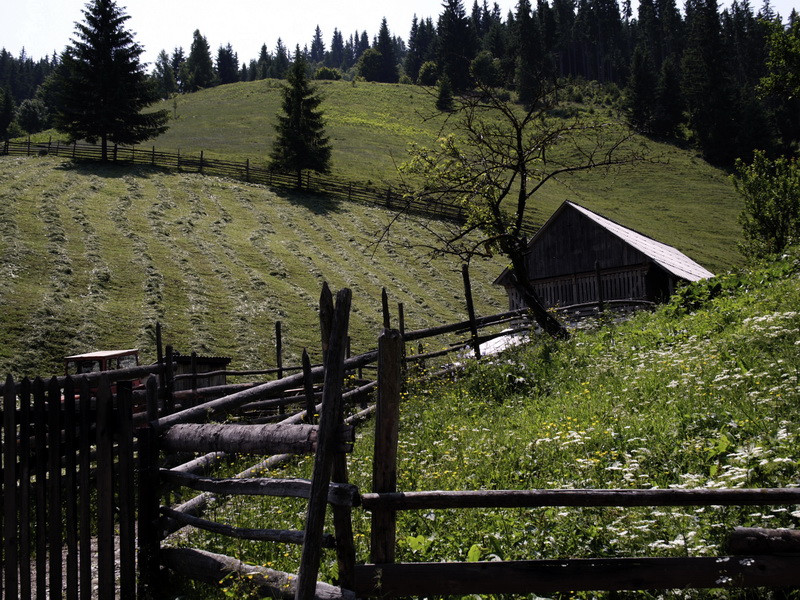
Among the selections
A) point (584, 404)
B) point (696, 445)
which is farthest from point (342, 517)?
point (584, 404)

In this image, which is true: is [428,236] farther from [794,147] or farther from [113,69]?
[794,147]

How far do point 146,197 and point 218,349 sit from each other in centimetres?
2144

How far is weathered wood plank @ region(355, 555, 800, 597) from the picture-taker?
13.8 feet

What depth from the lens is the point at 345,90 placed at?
355ft

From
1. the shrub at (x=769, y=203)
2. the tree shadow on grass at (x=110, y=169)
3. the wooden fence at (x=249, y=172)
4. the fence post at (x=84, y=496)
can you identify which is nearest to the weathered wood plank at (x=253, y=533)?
the fence post at (x=84, y=496)

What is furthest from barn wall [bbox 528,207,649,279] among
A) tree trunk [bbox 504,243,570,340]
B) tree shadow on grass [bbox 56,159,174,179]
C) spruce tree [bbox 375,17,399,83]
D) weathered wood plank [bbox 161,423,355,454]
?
spruce tree [bbox 375,17,399,83]

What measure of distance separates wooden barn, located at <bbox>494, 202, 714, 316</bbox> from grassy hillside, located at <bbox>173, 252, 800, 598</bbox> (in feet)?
40.3

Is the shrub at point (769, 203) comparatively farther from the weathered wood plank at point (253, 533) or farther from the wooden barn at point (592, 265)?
the weathered wood plank at point (253, 533)

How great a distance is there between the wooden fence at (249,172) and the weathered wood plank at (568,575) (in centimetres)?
4758

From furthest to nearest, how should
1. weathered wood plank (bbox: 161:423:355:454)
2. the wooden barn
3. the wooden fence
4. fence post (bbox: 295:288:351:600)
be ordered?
1. the wooden fence
2. the wooden barn
3. weathered wood plank (bbox: 161:423:355:454)
4. fence post (bbox: 295:288:351:600)

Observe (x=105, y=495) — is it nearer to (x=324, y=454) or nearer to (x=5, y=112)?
(x=324, y=454)

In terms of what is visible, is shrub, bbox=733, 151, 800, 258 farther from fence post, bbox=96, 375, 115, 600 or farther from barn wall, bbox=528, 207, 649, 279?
fence post, bbox=96, 375, 115, 600

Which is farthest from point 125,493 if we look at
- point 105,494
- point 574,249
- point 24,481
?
point 574,249

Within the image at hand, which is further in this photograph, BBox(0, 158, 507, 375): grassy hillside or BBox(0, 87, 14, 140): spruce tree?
BBox(0, 87, 14, 140): spruce tree
